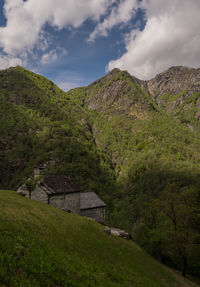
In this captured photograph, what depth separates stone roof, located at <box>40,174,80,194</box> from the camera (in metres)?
34.0

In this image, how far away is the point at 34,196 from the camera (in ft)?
110

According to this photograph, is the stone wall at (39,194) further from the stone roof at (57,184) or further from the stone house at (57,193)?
the stone roof at (57,184)

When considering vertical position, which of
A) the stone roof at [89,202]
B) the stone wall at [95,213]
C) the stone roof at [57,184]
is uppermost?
the stone roof at [57,184]

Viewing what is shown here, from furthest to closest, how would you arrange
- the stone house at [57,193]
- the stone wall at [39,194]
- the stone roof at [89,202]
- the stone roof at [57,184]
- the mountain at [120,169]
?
the stone roof at [89,202] → the mountain at [120,169] → the stone roof at [57,184] → the stone house at [57,193] → the stone wall at [39,194]

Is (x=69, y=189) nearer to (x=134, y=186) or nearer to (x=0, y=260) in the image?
(x=0, y=260)

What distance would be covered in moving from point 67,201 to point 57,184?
4045 mm

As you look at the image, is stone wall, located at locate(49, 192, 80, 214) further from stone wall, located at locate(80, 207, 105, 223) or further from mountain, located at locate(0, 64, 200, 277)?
mountain, located at locate(0, 64, 200, 277)

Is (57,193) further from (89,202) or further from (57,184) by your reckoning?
(89,202)

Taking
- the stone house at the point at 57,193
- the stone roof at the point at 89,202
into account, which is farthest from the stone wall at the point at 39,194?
the stone roof at the point at 89,202

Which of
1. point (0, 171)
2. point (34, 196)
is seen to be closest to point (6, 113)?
point (0, 171)

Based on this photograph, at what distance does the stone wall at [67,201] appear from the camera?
33.8m

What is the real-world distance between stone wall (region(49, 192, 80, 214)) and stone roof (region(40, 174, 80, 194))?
37.2 inches

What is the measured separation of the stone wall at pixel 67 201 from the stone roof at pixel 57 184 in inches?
37.2

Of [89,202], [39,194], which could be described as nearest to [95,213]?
[89,202]
